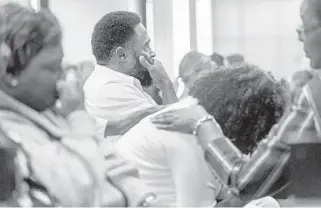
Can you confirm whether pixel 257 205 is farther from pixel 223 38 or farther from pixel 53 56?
pixel 53 56

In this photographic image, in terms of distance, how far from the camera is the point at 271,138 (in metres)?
1.99

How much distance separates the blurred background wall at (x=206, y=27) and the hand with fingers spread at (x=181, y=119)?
0.12 meters

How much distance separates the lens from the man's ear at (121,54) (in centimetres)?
200

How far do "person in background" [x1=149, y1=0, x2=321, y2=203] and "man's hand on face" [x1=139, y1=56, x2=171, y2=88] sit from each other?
4.4 inches

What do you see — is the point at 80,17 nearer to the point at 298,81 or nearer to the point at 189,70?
the point at 189,70

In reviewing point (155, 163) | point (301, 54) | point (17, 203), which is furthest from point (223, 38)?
point (17, 203)

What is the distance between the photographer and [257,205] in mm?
1986

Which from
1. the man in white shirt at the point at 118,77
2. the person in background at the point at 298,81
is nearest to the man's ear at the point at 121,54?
the man in white shirt at the point at 118,77

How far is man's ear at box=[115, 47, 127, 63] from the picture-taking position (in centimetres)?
200

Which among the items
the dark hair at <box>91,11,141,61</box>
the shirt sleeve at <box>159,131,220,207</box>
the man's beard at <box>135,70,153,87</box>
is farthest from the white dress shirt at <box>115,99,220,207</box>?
the dark hair at <box>91,11,141,61</box>

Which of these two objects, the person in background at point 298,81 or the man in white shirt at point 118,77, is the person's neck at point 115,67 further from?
the person in background at point 298,81

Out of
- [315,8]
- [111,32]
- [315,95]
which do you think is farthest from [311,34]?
[111,32]

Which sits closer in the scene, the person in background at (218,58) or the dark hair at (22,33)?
the dark hair at (22,33)

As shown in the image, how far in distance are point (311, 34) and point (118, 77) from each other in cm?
62
